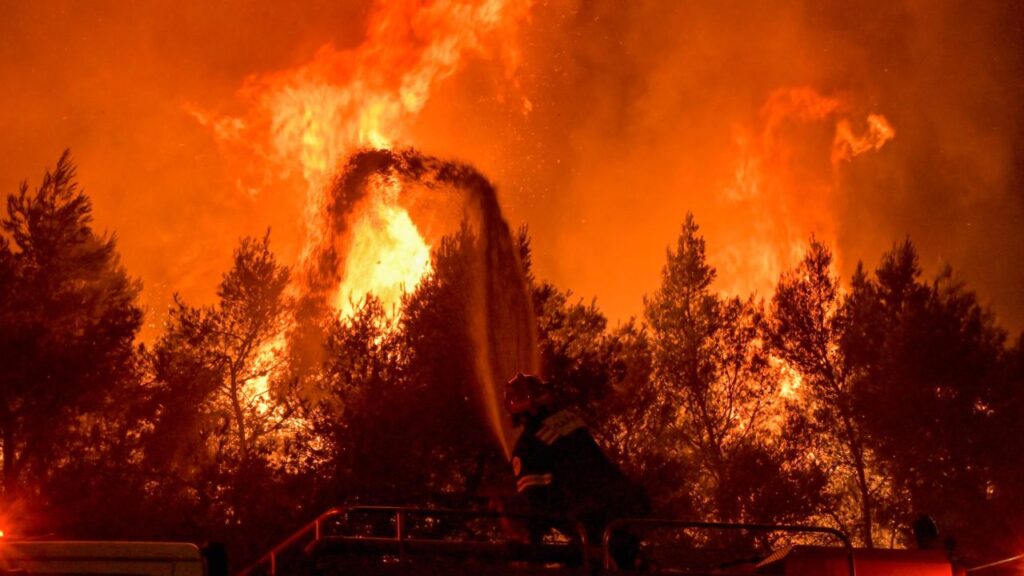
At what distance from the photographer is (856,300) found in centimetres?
4009

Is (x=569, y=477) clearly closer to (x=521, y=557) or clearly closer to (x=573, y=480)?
(x=573, y=480)

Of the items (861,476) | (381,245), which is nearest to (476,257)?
(381,245)

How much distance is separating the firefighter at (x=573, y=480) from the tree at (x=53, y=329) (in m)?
21.6

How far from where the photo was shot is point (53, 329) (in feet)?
85.7

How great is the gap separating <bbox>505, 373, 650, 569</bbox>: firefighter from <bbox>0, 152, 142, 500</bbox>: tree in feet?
70.8

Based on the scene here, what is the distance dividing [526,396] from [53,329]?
22260 millimetres

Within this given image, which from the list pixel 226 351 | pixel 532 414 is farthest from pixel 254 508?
pixel 532 414

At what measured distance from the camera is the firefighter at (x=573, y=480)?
757cm

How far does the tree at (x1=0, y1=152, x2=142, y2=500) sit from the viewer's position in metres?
25.0

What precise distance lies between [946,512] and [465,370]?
20.4 metres

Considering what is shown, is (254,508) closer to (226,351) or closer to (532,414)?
(226,351)

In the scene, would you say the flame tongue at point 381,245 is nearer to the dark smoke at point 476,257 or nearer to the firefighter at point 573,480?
the dark smoke at point 476,257

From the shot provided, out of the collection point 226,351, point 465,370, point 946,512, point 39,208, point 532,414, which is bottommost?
point 946,512

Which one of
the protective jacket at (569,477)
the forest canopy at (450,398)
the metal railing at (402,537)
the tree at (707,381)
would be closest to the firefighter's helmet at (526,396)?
the protective jacket at (569,477)
